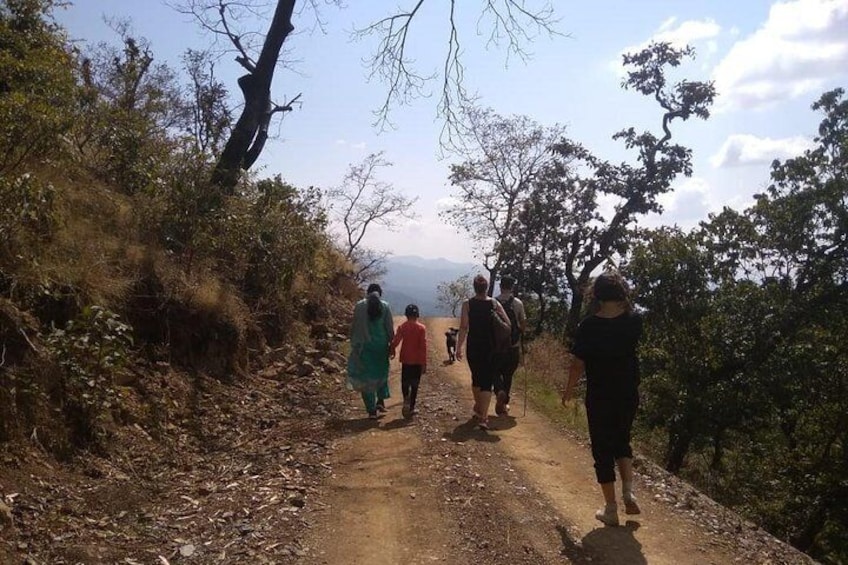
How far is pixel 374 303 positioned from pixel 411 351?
31.9 inches

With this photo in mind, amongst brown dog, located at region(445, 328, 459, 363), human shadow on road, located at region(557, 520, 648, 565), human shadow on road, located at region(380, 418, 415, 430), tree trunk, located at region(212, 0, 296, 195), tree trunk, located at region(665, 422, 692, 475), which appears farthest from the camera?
tree trunk, located at region(665, 422, 692, 475)

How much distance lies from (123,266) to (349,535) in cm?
443

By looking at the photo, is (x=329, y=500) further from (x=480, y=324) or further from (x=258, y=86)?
(x=258, y=86)

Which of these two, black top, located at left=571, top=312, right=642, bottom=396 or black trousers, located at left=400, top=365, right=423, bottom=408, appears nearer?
black top, located at left=571, top=312, right=642, bottom=396

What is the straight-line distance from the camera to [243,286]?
10.7 meters

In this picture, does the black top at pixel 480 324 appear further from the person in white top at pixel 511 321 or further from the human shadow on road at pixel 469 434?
the human shadow on road at pixel 469 434

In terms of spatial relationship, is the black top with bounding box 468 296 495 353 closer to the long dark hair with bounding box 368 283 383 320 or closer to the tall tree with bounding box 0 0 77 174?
the long dark hair with bounding box 368 283 383 320

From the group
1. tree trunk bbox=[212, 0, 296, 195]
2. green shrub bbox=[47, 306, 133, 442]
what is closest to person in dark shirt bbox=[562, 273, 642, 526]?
green shrub bbox=[47, 306, 133, 442]

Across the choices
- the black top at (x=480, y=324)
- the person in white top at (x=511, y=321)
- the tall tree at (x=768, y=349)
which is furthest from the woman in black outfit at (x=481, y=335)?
the tall tree at (x=768, y=349)

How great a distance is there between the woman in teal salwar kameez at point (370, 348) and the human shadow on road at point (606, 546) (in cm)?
376

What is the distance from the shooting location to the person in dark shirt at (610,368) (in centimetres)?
518

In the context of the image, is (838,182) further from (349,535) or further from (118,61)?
(118,61)

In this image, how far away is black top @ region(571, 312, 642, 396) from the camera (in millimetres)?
5168

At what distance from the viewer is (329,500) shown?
570cm
